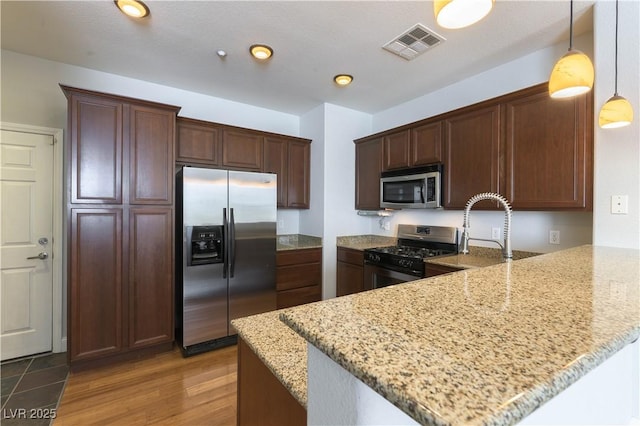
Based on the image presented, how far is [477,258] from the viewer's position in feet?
8.63

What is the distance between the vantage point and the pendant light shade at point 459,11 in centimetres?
102

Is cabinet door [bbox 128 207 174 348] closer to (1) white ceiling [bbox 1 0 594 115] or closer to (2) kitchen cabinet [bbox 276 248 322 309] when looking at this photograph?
(2) kitchen cabinet [bbox 276 248 322 309]

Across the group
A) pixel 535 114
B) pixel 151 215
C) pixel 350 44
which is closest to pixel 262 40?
pixel 350 44

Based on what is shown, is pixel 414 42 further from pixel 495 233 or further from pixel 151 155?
pixel 151 155

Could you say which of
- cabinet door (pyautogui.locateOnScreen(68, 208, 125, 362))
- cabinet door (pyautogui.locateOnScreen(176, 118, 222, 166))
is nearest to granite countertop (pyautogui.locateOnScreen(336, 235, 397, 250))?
cabinet door (pyautogui.locateOnScreen(176, 118, 222, 166))

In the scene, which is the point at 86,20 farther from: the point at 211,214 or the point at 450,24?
the point at 450,24

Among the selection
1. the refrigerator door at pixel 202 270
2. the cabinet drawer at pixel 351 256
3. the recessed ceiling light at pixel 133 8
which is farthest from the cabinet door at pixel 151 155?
the cabinet drawer at pixel 351 256

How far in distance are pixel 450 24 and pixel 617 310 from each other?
3.62 ft

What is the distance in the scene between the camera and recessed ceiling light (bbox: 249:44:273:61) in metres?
2.35

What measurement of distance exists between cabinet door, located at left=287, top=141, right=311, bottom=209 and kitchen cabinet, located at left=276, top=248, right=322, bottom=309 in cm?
68

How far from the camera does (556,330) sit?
0.51 metres

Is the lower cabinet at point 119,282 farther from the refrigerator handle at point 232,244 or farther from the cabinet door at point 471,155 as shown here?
the cabinet door at point 471,155

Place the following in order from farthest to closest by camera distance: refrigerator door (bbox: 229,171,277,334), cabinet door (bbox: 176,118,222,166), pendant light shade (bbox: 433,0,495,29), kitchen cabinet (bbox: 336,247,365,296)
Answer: kitchen cabinet (bbox: 336,247,365,296)
cabinet door (bbox: 176,118,222,166)
refrigerator door (bbox: 229,171,277,334)
pendant light shade (bbox: 433,0,495,29)

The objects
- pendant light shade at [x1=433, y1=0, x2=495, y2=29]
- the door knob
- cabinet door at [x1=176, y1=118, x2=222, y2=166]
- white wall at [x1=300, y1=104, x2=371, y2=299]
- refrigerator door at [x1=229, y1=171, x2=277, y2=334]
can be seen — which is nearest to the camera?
pendant light shade at [x1=433, y1=0, x2=495, y2=29]
